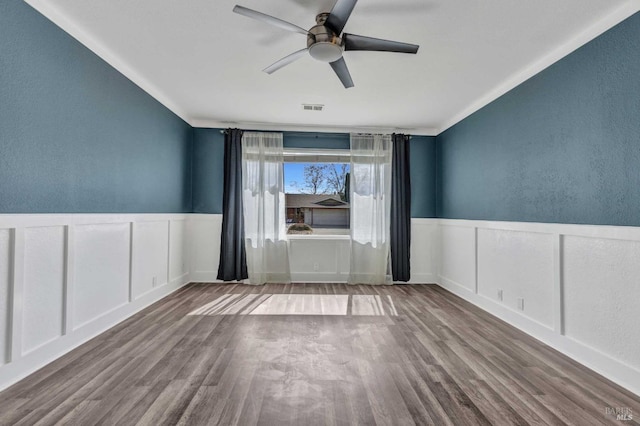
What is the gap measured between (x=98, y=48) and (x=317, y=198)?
3535 mm

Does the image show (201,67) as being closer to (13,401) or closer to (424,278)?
(13,401)

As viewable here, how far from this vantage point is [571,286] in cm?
255

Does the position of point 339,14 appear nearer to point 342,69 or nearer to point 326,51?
point 326,51

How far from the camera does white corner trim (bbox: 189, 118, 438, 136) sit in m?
5.02

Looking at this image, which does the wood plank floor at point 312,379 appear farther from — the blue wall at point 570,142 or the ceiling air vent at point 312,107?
the ceiling air vent at point 312,107

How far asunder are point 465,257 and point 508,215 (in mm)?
1040

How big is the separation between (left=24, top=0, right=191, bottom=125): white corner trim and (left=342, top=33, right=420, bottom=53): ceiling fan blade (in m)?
2.09

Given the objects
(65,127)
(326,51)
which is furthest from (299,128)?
(65,127)

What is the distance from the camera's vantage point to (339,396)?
191cm

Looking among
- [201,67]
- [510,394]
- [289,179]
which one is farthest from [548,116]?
[289,179]

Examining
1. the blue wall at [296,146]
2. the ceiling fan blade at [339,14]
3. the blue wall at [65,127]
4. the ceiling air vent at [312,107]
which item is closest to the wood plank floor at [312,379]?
the blue wall at [65,127]

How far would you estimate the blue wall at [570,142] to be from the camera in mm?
2139

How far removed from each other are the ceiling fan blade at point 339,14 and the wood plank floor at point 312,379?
7.78 feet

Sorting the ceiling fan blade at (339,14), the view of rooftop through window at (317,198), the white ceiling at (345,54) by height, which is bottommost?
the view of rooftop through window at (317,198)
